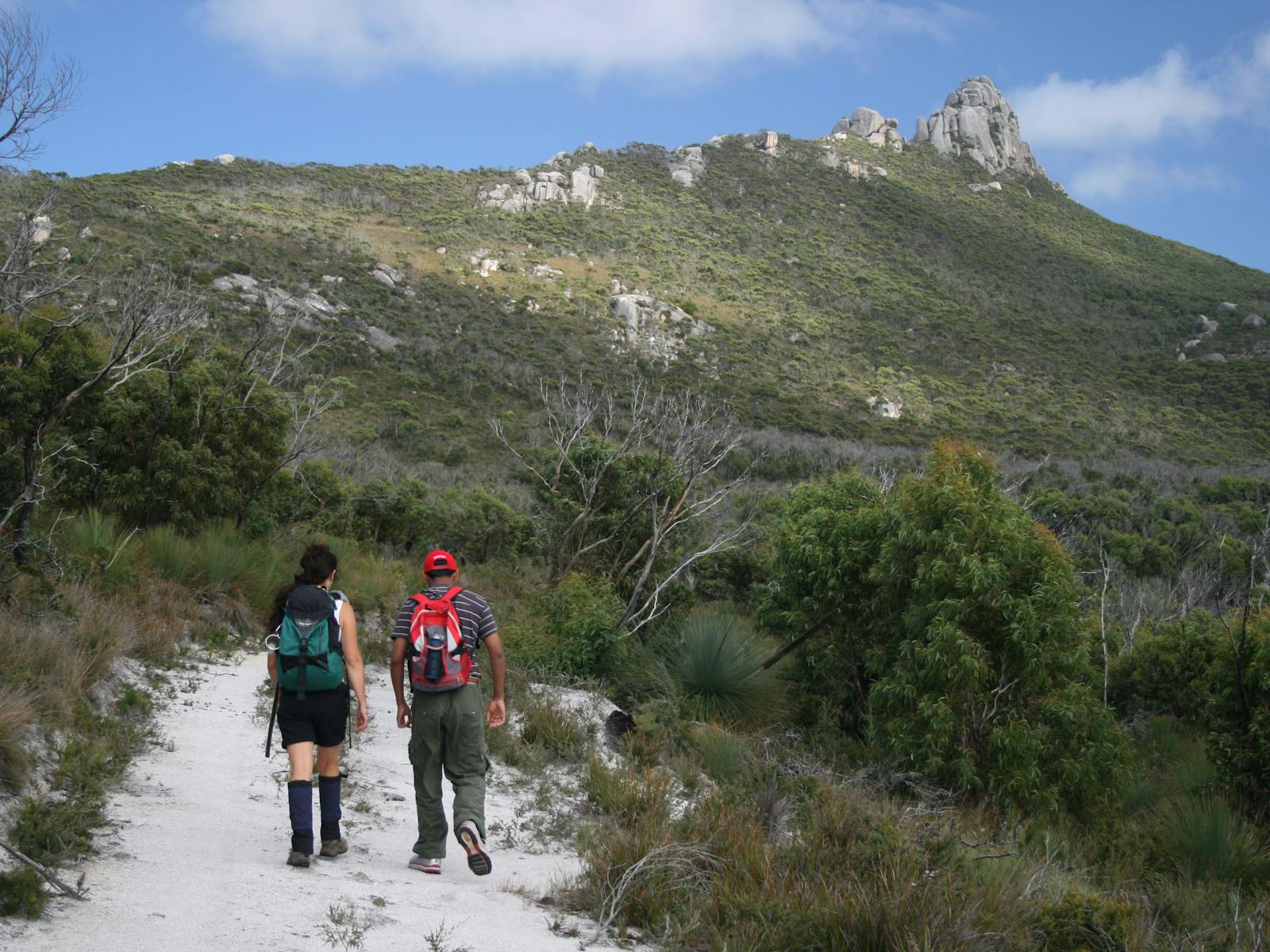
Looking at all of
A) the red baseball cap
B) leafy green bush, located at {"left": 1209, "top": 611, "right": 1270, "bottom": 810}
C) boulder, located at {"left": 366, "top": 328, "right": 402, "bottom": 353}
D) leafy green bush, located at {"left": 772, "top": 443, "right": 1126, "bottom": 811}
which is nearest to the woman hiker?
the red baseball cap

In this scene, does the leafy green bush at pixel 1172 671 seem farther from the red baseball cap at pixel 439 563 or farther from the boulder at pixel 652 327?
the boulder at pixel 652 327

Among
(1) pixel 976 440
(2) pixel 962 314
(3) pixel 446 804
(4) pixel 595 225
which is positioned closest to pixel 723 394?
(1) pixel 976 440

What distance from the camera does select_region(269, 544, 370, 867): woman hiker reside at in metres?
4.62

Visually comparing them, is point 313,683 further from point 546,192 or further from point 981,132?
point 981,132

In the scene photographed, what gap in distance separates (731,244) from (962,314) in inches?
745

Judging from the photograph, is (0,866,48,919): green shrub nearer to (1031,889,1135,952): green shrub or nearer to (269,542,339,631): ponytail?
(269,542,339,631): ponytail

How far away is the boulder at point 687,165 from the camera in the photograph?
86.9 metres

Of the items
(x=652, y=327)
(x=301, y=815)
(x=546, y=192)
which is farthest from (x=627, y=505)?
(x=546, y=192)

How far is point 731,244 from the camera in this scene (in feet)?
246

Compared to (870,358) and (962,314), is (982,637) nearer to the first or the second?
(870,358)

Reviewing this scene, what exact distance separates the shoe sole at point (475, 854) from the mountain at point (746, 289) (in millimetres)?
28086

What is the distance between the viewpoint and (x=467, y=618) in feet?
16.2

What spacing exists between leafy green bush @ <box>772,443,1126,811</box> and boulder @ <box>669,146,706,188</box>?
8056cm

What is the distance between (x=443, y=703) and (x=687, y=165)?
90.7 metres
